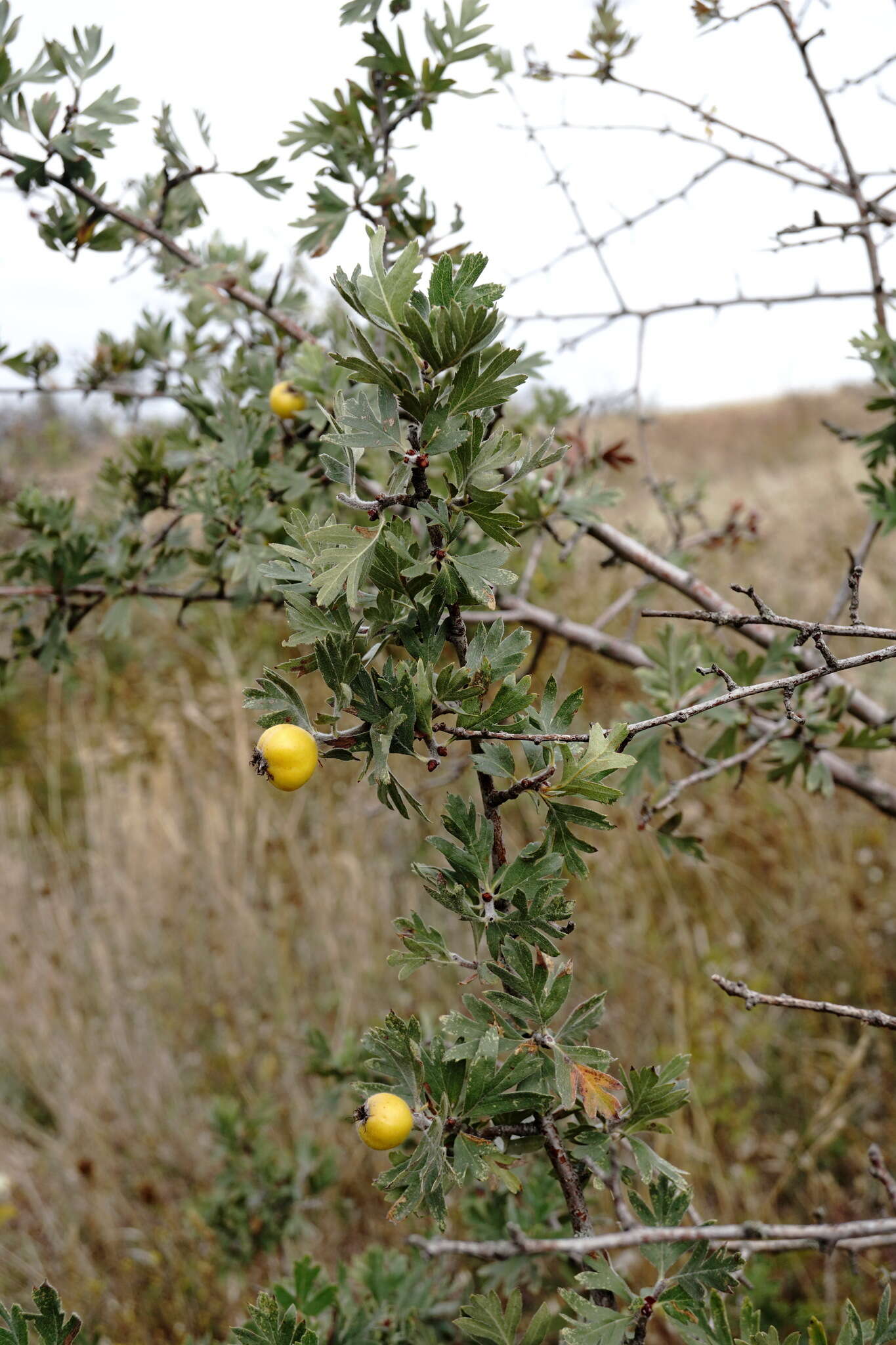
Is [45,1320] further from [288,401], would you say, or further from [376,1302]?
[288,401]

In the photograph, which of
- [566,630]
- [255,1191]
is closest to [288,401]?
[566,630]

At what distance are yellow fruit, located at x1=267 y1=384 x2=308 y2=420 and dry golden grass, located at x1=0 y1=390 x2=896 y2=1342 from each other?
68cm

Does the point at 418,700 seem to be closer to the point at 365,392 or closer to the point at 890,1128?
the point at 365,392

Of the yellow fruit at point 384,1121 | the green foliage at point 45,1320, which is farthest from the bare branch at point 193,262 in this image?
the green foliage at point 45,1320

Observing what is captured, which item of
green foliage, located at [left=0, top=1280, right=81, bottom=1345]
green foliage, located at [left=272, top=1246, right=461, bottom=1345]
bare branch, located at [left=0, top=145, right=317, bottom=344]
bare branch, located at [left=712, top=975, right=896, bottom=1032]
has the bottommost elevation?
green foliage, located at [left=272, top=1246, right=461, bottom=1345]

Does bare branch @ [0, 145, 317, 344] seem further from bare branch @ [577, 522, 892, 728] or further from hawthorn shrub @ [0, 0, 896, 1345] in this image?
bare branch @ [577, 522, 892, 728]

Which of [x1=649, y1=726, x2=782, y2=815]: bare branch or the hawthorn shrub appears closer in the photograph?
the hawthorn shrub

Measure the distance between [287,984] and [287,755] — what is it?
8.71 feet

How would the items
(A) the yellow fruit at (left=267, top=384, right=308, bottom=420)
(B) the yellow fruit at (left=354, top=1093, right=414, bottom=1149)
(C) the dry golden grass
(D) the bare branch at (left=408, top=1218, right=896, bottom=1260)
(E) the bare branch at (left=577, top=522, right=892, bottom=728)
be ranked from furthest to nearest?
(C) the dry golden grass → (E) the bare branch at (left=577, top=522, right=892, bottom=728) → (A) the yellow fruit at (left=267, top=384, right=308, bottom=420) → (B) the yellow fruit at (left=354, top=1093, right=414, bottom=1149) → (D) the bare branch at (left=408, top=1218, right=896, bottom=1260)

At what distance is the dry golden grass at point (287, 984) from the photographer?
2.30 metres

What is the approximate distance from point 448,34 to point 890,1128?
263cm

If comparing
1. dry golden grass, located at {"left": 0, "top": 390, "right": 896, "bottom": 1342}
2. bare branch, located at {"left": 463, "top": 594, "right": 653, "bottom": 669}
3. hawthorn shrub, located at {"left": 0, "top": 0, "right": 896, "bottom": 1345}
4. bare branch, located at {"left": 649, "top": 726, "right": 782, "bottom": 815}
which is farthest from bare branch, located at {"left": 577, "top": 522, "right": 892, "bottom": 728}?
dry golden grass, located at {"left": 0, "top": 390, "right": 896, "bottom": 1342}

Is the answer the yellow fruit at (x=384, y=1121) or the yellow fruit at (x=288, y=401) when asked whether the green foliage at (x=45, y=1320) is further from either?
the yellow fruit at (x=288, y=401)

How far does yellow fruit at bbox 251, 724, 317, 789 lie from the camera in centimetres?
60
